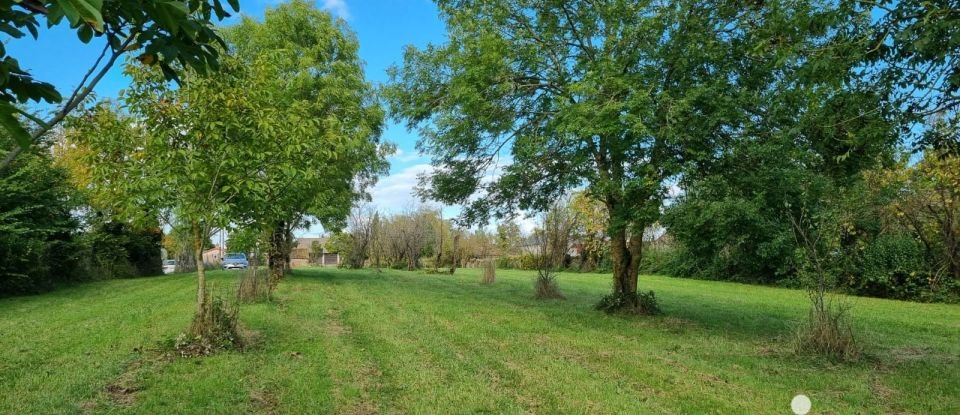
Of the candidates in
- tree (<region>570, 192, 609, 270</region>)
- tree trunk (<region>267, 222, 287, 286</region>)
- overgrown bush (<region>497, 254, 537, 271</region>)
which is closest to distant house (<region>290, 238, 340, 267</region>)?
overgrown bush (<region>497, 254, 537, 271</region>)

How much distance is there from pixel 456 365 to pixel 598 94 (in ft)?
16.2

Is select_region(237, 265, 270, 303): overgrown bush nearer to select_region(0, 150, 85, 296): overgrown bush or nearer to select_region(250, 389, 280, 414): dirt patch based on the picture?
select_region(0, 150, 85, 296): overgrown bush

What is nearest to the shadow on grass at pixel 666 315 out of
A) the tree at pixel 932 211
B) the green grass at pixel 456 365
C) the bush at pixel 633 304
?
the green grass at pixel 456 365

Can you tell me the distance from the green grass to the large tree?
8.57 ft

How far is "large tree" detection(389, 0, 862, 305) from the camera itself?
9023mm

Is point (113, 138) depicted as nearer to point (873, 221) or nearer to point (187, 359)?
point (187, 359)

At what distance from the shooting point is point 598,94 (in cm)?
945

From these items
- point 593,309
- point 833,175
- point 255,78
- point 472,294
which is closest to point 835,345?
point 833,175

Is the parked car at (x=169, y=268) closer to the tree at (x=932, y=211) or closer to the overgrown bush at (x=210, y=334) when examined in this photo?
the overgrown bush at (x=210, y=334)

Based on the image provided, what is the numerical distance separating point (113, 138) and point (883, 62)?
842 cm

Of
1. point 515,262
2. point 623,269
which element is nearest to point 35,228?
point 623,269

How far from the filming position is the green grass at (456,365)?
5.39 m

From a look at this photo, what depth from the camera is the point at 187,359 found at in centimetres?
683

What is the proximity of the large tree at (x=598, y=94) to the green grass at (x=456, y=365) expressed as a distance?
2613 millimetres
